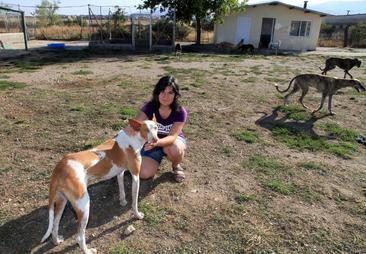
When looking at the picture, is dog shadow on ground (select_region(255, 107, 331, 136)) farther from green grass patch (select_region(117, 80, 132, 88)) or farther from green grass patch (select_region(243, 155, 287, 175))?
green grass patch (select_region(117, 80, 132, 88))

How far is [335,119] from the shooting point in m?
7.67

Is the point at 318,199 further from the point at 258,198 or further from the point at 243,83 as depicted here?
the point at 243,83

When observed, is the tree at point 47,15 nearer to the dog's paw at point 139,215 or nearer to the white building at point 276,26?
the white building at point 276,26

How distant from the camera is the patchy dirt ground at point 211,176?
3.55m

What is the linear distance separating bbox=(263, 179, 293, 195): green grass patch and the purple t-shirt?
1.44 metres

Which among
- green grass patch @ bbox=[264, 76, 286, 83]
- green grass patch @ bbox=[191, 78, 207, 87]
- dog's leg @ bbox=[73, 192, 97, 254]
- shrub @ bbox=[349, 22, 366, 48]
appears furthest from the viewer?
shrub @ bbox=[349, 22, 366, 48]

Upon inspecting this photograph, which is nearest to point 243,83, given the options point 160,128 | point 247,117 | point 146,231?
point 247,117

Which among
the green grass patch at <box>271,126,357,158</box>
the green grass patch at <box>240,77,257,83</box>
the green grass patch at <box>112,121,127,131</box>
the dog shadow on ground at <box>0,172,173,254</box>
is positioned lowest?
the dog shadow on ground at <box>0,172,173,254</box>

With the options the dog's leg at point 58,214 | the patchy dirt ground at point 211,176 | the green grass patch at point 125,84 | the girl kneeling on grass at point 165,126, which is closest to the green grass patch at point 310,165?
the patchy dirt ground at point 211,176

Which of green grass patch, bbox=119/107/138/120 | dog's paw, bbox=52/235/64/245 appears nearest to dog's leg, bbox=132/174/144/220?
dog's paw, bbox=52/235/64/245

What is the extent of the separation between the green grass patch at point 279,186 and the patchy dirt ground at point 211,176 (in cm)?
1

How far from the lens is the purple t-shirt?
14.4ft

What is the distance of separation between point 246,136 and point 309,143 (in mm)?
1127

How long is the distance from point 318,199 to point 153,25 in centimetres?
2022
